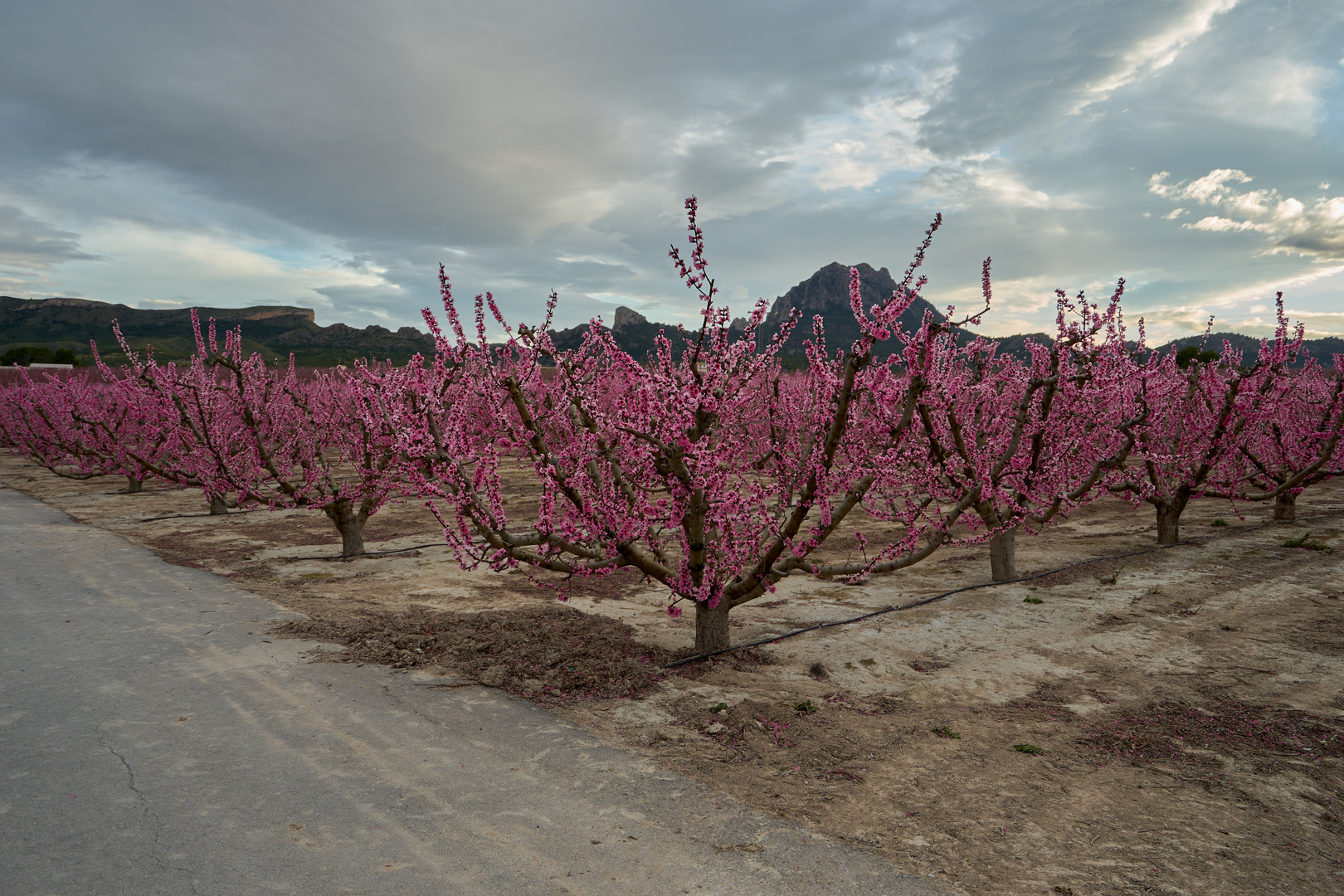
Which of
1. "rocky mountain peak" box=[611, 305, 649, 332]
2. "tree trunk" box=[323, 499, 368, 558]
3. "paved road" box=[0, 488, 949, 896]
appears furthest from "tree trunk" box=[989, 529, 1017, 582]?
"rocky mountain peak" box=[611, 305, 649, 332]

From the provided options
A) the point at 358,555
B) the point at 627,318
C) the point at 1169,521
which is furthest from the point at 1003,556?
the point at 627,318

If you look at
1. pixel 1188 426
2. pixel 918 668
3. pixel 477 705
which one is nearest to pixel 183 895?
pixel 477 705

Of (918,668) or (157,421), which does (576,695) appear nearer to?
(918,668)

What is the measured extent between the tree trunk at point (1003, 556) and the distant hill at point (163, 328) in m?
136

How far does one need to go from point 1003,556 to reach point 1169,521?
4.35 m

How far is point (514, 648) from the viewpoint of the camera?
297 inches

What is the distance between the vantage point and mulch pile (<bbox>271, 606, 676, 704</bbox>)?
6.66m

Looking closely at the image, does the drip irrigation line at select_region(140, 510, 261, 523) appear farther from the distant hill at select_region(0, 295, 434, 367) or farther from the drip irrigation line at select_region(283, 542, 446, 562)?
the distant hill at select_region(0, 295, 434, 367)

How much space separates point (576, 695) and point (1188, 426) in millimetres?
12975

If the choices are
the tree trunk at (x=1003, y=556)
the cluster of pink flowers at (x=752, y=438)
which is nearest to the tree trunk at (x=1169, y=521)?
the cluster of pink flowers at (x=752, y=438)

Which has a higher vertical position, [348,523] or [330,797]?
[348,523]

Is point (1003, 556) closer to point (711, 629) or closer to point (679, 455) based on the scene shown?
point (711, 629)

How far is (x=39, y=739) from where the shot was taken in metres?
5.33

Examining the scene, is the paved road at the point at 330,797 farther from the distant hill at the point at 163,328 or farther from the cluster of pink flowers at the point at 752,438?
the distant hill at the point at 163,328
